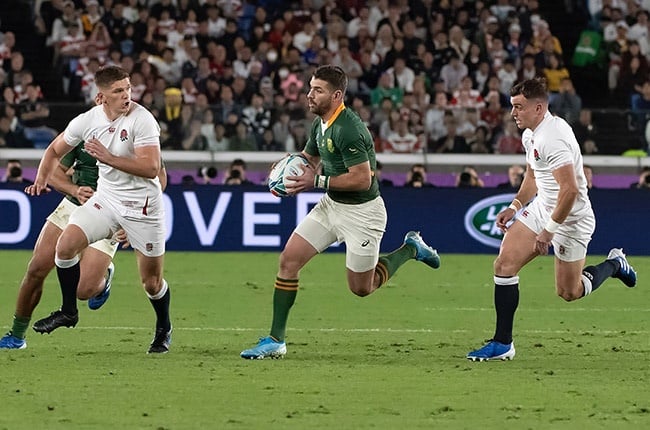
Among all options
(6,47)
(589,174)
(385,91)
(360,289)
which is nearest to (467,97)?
(385,91)

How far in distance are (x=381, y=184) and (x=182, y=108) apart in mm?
3286

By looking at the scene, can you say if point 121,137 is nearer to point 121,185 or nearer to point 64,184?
point 121,185

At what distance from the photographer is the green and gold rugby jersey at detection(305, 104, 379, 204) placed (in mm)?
10430

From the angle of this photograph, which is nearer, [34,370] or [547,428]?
[547,428]

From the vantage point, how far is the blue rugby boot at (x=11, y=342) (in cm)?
1079

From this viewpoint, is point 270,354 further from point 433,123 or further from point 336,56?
point 336,56

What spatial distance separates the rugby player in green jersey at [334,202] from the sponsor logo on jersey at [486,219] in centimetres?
963

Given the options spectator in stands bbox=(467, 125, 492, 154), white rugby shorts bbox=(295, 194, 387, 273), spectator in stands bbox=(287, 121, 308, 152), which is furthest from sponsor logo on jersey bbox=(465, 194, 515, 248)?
white rugby shorts bbox=(295, 194, 387, 273)

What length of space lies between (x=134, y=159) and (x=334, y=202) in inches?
60.9

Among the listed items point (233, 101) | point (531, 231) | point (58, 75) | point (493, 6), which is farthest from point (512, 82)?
point (531, 231)

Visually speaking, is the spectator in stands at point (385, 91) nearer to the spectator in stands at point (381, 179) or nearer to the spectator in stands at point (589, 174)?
the spectator in stands at point (381, 179)

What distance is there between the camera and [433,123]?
22109mm

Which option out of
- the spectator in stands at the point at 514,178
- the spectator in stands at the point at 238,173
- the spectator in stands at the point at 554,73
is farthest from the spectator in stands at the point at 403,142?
the spectator in stands at the point at 554,73

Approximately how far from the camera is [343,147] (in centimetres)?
1045
